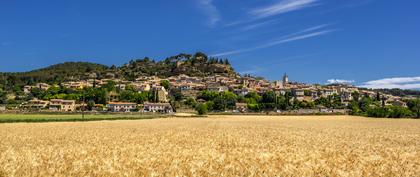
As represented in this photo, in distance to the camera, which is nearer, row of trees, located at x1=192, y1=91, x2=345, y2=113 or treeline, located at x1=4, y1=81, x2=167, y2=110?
row of trees, located at x1=192, y1=91, x2=345, y2=113

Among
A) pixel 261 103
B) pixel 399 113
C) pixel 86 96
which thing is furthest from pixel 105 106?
pixel 399 113

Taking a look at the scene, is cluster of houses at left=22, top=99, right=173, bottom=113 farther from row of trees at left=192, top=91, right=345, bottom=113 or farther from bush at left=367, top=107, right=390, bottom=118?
bush at left=367, top=107, right=390, bottom=118

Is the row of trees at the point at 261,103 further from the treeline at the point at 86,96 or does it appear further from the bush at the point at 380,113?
the bush at the point at 380,113

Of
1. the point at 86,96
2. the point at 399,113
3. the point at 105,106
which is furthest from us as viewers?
the point at 86,96

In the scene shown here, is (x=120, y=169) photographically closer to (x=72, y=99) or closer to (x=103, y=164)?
(x=103, y=164)

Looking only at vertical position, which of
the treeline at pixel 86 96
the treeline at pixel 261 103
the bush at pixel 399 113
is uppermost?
the treeline at pixel 86 96

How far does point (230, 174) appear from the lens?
1243 centimetres

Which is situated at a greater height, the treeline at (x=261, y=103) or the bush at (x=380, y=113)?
the treeline at (x=261, y=103)

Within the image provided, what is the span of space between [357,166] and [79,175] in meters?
9.76

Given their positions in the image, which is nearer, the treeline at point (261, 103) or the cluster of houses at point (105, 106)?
the cluster of houses at point (105, 106)

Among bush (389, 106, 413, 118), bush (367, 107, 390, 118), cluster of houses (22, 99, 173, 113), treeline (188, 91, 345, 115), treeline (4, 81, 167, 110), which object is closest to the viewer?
bush (389, 106, 413, 118)

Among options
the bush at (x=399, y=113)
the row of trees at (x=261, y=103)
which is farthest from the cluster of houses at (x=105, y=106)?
the bush at (x=399, y=113)

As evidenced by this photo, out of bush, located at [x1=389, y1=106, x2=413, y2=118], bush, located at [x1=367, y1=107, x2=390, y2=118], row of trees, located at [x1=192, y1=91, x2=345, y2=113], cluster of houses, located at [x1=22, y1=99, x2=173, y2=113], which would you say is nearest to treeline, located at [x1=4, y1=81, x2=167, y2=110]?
cluster of houses, located at [x1=22, y1=99, x2=173, y2=113]

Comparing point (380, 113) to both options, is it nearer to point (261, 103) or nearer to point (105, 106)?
point (261, 103)
